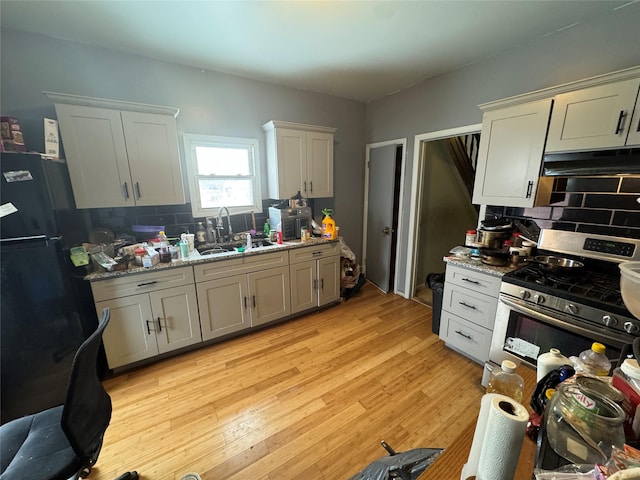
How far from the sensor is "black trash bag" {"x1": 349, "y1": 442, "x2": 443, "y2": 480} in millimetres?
801

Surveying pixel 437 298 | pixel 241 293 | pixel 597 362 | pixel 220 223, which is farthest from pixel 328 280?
pixel 597 362

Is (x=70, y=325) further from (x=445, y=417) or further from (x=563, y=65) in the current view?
(x=563, y=65)

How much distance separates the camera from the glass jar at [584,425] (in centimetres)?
51

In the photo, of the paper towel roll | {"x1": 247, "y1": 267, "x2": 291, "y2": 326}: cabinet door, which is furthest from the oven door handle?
{"x1": 247, "y1": 267, "x2": 291, "y2": 326}: cabinet door

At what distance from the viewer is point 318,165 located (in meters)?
3.05

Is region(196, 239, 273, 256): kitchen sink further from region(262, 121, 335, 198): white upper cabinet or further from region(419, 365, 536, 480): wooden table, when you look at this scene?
region(419, 365, 536, 480): wooden table

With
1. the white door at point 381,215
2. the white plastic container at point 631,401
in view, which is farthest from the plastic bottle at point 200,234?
the white plastic container at point 631,401

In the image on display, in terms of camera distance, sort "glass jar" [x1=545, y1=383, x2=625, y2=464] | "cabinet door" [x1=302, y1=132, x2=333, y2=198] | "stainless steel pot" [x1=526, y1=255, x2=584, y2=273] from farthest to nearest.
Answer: "cabinet door" [x1=302, y1=132, x2=333, y2=198]
"stainless steel pot" [x1=526, y1=255, x2=584, y2=273]
"glass jar" [x1=545, y1=383, x2=625, y2=464]

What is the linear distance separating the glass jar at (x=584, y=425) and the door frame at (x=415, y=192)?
8.37 ft

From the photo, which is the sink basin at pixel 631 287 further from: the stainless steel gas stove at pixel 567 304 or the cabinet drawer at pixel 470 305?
the cabinet drawer at pixel 470 305

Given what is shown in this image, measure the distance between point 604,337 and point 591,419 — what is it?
131cm

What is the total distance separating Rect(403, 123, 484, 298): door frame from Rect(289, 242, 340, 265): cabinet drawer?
980mm

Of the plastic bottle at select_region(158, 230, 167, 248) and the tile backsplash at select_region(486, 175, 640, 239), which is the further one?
the plastic bottle at select_region(158, 230, 167, 248)

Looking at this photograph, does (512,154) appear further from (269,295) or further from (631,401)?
(269,295)
